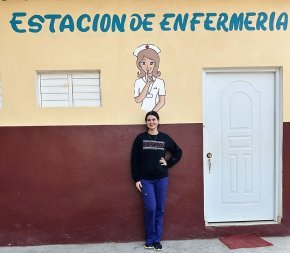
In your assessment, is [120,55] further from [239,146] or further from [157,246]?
[157,246]

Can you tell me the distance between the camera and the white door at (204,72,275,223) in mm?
5148

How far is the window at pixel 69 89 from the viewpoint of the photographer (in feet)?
16.6

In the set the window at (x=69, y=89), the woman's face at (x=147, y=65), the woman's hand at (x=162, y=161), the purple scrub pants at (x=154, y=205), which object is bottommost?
the purple scrub pants at (x=154, y=205)

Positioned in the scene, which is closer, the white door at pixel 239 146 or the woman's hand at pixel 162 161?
the woman's hand at pixel 162 161

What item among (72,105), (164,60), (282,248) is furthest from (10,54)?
(282,248)

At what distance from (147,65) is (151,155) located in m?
1.28

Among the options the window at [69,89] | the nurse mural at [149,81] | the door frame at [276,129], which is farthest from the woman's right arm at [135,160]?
the door frame at [276,129]

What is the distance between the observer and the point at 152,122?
4.73 meters

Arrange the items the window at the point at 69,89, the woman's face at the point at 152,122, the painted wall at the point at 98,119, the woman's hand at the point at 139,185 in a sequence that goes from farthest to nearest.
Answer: the window at the point at 69,89, the painted wall at the point at 98,119, the woman's hand at the point at 139,185, the woman's face at the point at 152,122

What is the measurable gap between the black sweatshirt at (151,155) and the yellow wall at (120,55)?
322 millimetres

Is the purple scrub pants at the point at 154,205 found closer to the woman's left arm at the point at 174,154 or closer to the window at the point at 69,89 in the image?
the woman's left arm at the point at 174,154

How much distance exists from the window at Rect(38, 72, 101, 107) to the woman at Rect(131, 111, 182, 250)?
87 cm

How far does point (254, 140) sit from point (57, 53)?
3120 millimetres

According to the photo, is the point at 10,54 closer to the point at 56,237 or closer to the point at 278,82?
the point at 56,237
